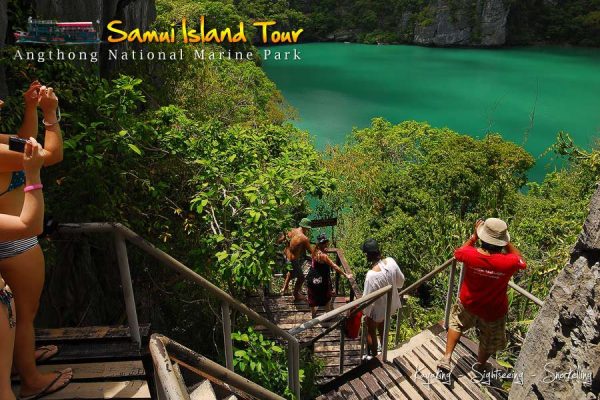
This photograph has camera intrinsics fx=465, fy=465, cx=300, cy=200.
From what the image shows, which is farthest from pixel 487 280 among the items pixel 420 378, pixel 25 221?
pixel 25 221

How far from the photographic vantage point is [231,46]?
A: 2620cm

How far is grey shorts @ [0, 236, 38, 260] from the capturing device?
2.29 meters

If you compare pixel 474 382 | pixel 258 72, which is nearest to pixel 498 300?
pixel 474 382

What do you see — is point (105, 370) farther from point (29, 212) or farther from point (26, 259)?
point (29, 212)

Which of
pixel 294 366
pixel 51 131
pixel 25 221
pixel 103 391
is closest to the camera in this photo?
pixel 25 221

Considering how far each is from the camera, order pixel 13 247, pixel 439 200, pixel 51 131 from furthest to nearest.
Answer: pixel 439 200 → pixel 51 131 → pixel 13 247

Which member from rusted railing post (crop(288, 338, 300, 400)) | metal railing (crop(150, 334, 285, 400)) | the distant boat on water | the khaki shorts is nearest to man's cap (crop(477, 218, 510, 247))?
the khaki shorts

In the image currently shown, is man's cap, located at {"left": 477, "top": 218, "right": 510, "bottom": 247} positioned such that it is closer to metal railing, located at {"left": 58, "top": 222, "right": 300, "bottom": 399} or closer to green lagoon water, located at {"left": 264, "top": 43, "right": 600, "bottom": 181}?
metal railing, located at {"left": 58, "top": 222, "right": 300, "bottom": 399}

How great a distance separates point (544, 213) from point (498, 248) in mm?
10461

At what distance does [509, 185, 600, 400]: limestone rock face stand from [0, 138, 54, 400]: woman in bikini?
3.24 m

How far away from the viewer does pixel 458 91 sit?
40.9 meters

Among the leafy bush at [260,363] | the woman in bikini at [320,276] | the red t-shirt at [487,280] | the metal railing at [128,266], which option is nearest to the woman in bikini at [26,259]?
the metal railing at [128,266]

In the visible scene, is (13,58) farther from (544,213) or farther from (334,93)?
(334,93)

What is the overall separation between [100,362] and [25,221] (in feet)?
4.33
